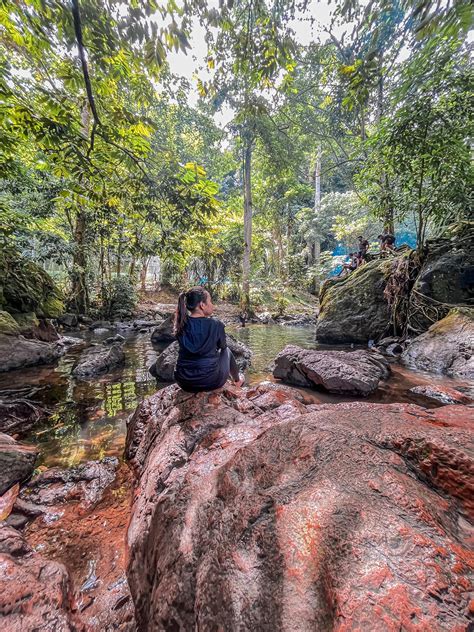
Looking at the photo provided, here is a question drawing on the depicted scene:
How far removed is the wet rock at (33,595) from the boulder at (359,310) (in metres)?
9.68

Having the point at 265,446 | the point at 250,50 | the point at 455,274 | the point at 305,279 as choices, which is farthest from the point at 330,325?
the point at 305,279

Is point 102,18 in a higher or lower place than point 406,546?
higher

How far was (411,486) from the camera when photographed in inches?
50.7

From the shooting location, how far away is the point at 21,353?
21.0ft

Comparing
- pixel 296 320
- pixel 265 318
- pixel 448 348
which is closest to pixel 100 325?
pixel 265 318

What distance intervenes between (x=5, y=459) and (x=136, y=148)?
431 centimetres

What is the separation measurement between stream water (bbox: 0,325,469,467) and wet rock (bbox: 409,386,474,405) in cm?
21

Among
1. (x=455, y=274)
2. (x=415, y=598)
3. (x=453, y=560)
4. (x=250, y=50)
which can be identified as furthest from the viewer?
(x=455, y=274)

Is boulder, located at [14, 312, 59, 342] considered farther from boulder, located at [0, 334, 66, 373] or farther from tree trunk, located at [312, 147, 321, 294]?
tree trunk, located at [312, 147, 321, 294]

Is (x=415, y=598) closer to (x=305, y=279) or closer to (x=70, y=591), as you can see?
(x=70, y=591)

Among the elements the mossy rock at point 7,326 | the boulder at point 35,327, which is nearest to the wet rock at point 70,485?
the mossy rock at point 7,326

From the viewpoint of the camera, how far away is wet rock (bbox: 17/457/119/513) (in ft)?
7.78

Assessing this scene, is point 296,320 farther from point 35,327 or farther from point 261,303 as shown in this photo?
point 35,327

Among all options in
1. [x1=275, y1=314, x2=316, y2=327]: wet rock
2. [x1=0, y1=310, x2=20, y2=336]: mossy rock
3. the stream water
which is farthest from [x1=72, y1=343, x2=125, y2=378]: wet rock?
[x1=275, y1=314, x2=316, y2=327]: wet rock
